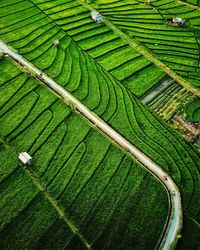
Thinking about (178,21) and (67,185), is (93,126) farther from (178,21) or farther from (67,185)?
(178,21)

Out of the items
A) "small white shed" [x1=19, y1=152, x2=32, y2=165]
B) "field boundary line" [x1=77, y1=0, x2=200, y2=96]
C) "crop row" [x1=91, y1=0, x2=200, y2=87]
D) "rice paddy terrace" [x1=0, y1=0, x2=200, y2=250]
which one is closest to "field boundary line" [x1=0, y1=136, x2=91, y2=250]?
"rice paddy terrace" [x1=0, y1=0, x2=200, y2=250]

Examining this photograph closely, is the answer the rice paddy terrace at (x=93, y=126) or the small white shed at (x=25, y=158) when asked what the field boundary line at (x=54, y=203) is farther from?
the small white shed at (x=25, y=158)

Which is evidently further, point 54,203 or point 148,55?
point 148,55

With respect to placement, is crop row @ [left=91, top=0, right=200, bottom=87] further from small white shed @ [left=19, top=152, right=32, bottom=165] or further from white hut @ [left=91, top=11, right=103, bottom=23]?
small white shed @ [left=19, top=152, right=32, bottom=165]

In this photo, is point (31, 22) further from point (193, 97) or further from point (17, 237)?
point (17, 237)

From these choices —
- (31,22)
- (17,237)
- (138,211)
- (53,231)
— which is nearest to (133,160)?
(138,211)

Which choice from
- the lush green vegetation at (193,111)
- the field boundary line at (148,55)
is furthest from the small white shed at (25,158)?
the field boundary line at (148,55)

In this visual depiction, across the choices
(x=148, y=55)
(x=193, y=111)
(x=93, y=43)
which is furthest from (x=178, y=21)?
(x=193, y=111)
